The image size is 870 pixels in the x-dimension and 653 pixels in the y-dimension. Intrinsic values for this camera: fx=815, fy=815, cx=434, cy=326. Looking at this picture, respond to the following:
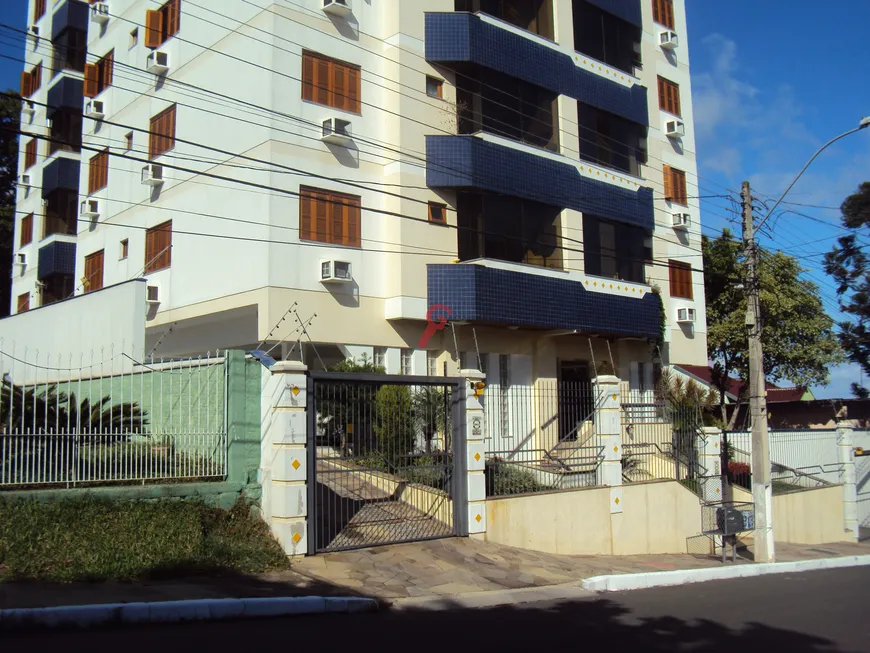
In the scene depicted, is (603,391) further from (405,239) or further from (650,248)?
(650,248)

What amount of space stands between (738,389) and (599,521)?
22.5 metres

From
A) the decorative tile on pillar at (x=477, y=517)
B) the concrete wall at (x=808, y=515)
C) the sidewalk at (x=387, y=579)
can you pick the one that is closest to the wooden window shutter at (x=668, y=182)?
the concrete wall at (x=808, y=515)

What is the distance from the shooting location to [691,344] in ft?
91.1

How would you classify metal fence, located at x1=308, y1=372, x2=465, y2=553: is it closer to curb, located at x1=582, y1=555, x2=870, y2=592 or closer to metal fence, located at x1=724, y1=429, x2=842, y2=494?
curb, located at x1=582, y1=555, x2=870, y2=592

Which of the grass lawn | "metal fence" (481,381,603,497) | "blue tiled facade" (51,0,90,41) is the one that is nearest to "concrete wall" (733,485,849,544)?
"metal fence" (481,381,603,497)

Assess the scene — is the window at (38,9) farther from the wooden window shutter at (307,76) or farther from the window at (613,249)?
the window at (613,249)

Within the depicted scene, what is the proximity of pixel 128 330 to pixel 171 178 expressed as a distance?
7577 millimetres

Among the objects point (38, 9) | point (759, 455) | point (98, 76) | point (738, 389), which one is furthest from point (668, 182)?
point (38, 9)

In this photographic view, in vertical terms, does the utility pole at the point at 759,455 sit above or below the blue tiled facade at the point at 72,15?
below

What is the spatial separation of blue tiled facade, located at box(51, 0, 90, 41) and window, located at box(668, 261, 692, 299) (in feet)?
72.6

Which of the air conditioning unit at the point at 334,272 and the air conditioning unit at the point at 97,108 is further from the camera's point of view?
the air conditioning unit at the point at 97,108

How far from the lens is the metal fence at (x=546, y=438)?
14.8 meters

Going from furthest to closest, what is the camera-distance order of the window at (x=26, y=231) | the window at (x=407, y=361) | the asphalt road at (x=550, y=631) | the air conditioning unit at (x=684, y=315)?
the window at (x=26, y=231) < the air conditioning unit at (x=684, y=315) < the window at (x=407, y=361) < the asphalt road at (x=550, y=631)

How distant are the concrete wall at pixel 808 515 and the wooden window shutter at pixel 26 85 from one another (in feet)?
95.5
